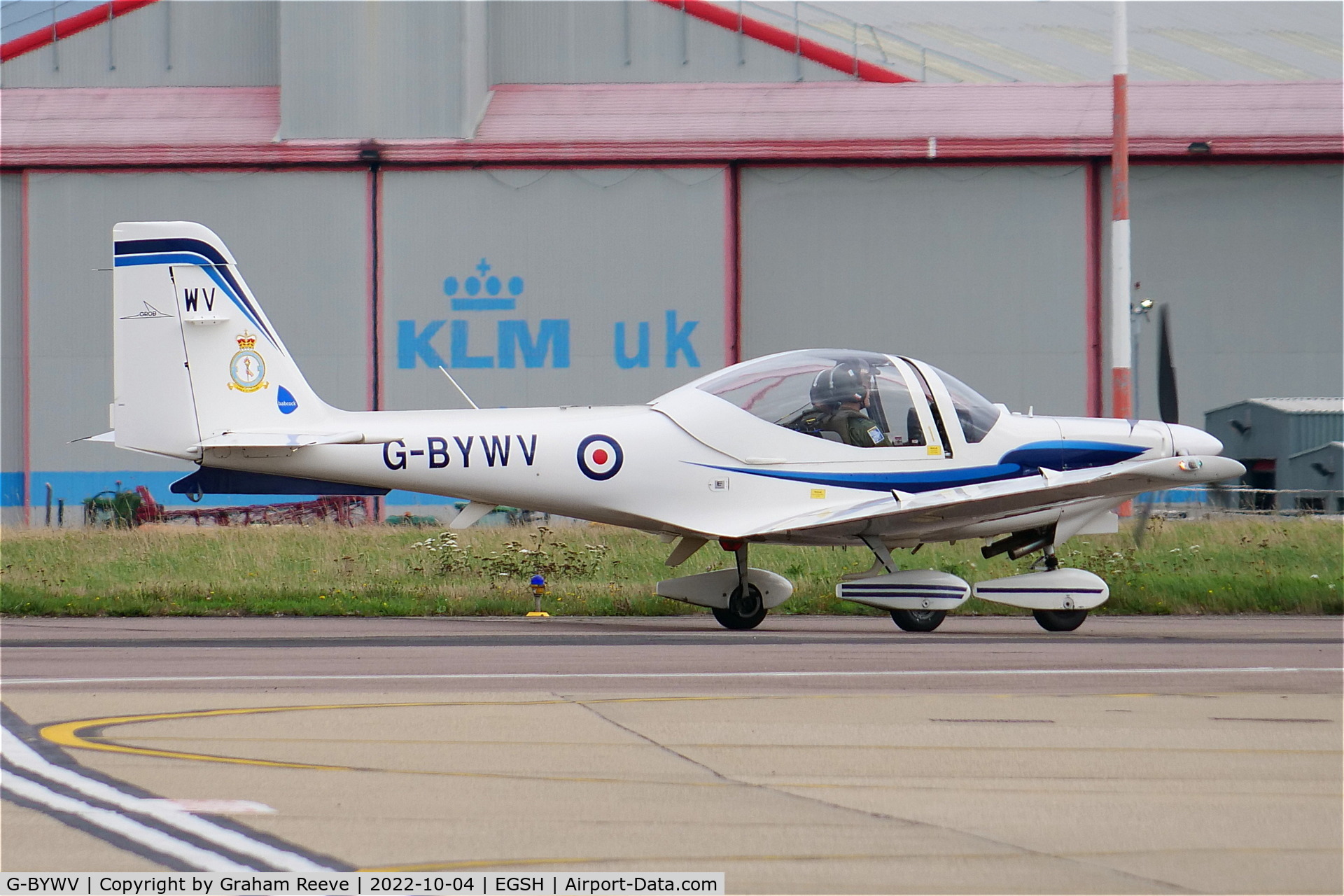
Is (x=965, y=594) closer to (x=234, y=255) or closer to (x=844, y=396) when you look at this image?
(x=844, y=396)

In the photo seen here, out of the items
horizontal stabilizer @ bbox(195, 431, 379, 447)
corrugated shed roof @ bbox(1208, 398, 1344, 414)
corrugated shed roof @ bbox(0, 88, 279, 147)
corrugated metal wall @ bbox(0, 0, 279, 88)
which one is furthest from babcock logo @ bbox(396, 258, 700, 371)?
horizontal stabilizer @ bbox(195, 431, 379, 447)

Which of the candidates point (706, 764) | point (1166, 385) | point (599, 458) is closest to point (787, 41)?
point (1166, 385)

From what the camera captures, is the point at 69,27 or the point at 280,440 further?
the point at 69,27

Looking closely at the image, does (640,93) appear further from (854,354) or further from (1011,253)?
(854,354)

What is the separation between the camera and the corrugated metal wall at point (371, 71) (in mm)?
28781

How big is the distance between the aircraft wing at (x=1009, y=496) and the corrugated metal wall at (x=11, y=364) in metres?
22.8

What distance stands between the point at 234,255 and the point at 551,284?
669cm

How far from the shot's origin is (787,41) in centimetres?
3216

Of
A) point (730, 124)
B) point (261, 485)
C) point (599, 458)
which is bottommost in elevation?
point (261, 485)

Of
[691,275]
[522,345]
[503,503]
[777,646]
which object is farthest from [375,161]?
[777,646]

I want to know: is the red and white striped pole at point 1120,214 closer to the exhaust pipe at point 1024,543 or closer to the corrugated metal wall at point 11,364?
the exhaust pipe at point 1024,543

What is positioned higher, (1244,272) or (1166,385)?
(1244,272)

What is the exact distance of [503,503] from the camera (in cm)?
1201

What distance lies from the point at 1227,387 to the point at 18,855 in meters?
28.7
